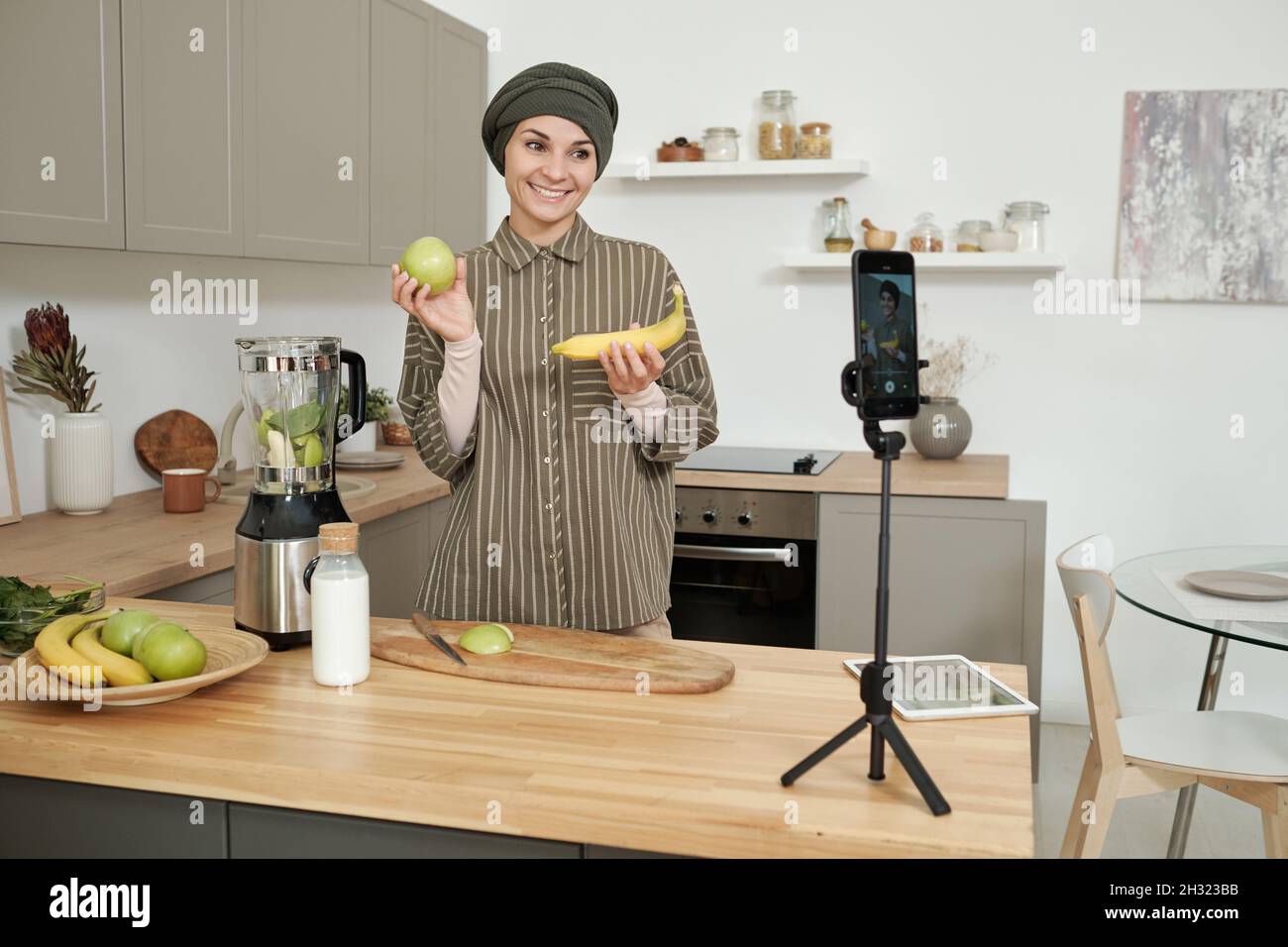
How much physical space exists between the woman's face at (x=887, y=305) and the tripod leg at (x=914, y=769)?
40cm

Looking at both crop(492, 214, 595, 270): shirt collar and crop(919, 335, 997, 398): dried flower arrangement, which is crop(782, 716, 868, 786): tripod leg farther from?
crop(919, 335, 997, 398): dried flower arrangement

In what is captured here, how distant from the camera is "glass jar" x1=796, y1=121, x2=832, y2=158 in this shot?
386 cm

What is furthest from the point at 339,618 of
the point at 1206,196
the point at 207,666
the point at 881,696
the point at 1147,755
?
the point at 1206,196

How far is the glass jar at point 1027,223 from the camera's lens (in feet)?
12.2

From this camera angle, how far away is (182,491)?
2795 mm

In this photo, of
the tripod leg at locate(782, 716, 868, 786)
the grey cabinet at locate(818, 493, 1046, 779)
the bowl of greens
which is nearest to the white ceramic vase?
the bowl of greens

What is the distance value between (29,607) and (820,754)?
3.49 ft

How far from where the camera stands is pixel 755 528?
3420mm

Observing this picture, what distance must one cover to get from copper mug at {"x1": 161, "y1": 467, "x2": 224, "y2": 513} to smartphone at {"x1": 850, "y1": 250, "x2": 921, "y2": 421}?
207 cm

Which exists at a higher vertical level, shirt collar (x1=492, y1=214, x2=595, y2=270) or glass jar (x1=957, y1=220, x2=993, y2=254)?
glass jar (x1=957, y1=220, x2=993, y2=254)

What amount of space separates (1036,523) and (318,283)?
2.24m

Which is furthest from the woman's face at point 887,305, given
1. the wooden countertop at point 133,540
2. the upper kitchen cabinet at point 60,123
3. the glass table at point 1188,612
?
the upper kitchen cabinet at point 60,123
